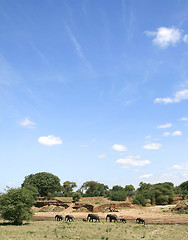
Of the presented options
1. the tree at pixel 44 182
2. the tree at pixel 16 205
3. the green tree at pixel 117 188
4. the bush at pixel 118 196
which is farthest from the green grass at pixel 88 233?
the green tree at pixel 117 188

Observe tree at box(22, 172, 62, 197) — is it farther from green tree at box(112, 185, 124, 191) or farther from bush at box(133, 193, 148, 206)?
green tree at box(112, 185, 124, 191)

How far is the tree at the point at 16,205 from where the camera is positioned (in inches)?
1251

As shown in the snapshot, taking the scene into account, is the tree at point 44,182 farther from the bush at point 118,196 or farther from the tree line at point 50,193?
the bush at point 118,196

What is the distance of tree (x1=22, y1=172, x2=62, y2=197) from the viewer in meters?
90.6

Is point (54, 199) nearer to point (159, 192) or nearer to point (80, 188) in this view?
point (159, 192)

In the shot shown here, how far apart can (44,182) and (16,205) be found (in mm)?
61390

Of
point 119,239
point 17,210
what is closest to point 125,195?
point 17,210

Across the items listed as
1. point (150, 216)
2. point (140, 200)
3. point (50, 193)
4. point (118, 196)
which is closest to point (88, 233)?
point (150, 216)

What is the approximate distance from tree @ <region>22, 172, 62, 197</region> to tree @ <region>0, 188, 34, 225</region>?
58.8 meters

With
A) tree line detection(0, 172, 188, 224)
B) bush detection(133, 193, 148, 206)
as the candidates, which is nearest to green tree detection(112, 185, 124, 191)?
tree line detection(0, 172, 188, 224)

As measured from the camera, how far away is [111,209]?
62938mm

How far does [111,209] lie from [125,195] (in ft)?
55.6

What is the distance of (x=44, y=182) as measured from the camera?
3590 inches

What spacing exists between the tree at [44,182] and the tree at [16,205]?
58.8 metres
